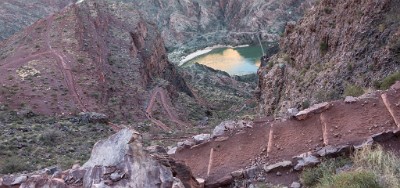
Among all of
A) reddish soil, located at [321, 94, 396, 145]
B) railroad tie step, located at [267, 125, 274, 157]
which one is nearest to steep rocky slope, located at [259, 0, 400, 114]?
reddish soil, located at [321, 94, 396, 145]

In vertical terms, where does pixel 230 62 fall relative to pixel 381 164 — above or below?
below

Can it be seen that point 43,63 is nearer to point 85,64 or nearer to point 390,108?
point 85,64

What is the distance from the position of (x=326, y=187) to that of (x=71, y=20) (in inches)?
1223

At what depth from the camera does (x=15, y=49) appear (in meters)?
33.1

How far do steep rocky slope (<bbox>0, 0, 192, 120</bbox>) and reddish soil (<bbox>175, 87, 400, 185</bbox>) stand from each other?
15334 millimetres

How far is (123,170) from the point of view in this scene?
8.30 m

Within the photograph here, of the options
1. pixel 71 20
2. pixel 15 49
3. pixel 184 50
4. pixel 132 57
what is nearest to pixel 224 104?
pixel 132 57

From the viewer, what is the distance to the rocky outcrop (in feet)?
26.9

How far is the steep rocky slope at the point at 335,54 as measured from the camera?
1805 cm

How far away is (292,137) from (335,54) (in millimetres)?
10826

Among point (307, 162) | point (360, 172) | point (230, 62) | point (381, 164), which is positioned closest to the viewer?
point (360, 172)

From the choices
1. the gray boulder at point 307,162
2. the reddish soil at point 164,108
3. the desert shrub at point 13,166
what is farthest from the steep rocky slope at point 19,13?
the gray boulder at point 307,162

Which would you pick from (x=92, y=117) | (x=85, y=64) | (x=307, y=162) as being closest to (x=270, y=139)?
(x=307, y=162)

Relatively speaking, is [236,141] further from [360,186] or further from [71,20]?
[71,20]
